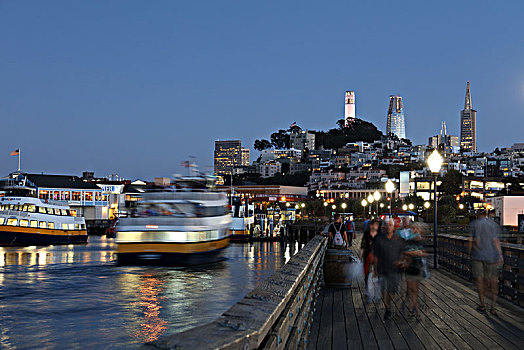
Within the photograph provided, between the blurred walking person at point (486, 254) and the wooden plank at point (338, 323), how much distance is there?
8.87 feet

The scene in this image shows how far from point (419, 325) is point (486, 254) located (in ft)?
7.36

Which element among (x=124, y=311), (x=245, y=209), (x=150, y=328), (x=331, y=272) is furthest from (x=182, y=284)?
(x=245, y=209)

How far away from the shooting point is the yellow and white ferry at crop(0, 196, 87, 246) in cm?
5928

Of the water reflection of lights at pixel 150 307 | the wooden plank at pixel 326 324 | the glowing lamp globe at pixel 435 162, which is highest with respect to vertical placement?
the glowing lamp globe at pixel 435 162

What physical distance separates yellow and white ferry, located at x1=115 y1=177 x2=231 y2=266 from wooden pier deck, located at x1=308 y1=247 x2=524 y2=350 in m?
24.5

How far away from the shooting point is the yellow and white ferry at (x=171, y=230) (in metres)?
36.8

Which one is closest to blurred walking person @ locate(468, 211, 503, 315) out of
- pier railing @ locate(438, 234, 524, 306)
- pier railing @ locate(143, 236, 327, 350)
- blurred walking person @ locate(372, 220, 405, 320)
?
pier railing @ locate(438, 234, 524, 306)

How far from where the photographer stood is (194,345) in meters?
2.77

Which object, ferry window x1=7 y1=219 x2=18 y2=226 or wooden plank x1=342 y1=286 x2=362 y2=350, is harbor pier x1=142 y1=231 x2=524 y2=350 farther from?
ferry window x1=7 y1=219 x2=18 y2=226

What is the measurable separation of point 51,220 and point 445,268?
2125 inches

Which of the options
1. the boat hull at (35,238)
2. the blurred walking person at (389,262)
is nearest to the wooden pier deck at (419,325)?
the blurred walking person at (389,262)

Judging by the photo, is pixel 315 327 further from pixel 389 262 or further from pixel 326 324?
pixel 389 262

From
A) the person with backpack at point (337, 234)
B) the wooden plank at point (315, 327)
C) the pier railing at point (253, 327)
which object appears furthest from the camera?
the person with backpack at point (337, 234)

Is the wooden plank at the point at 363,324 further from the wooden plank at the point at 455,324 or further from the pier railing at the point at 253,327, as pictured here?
the pier railing at the point at 253,327
